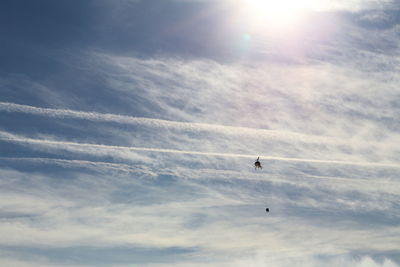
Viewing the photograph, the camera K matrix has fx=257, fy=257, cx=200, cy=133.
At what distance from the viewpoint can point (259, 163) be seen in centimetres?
10738

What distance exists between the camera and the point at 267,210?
89.9 metres

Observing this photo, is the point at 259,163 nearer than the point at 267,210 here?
No

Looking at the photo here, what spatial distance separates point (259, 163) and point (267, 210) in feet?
74.3

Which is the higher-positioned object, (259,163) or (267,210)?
(259,163)
